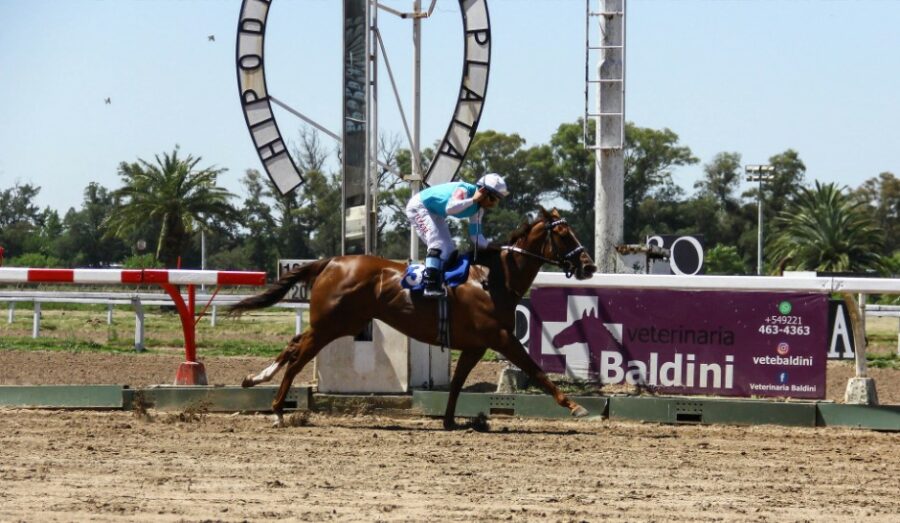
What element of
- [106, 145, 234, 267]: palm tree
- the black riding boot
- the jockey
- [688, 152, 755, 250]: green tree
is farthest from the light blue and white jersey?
[688, 152, 755, 250]: green tree

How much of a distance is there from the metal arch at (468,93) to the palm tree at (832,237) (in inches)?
1354

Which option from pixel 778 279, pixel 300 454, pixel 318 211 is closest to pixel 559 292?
pixel 778 279

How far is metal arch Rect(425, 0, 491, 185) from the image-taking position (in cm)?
1279

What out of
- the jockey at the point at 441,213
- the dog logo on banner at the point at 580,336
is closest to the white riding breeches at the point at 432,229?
Answer: the jockey at the point at 441,213

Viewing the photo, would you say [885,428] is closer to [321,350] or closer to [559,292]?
[559,292]

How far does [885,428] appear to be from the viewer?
10.6 m

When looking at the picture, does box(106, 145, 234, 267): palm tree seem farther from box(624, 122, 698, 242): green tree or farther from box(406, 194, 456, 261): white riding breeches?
box(406, 194, 456, 261): white riding breeches

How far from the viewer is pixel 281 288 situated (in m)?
11.2

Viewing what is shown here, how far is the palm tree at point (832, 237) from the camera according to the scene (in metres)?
45.5

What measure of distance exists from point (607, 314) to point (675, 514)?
4.99 metres

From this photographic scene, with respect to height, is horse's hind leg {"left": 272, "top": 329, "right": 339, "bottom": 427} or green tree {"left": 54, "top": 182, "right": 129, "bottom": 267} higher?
green tree {"left": 54, "top": 182, "right": 129, "bottom": 267}

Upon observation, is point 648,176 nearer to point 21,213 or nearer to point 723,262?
point 723,262

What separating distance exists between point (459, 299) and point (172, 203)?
33.6 metres

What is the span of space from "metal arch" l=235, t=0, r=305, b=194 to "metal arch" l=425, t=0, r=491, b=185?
1476 mm
